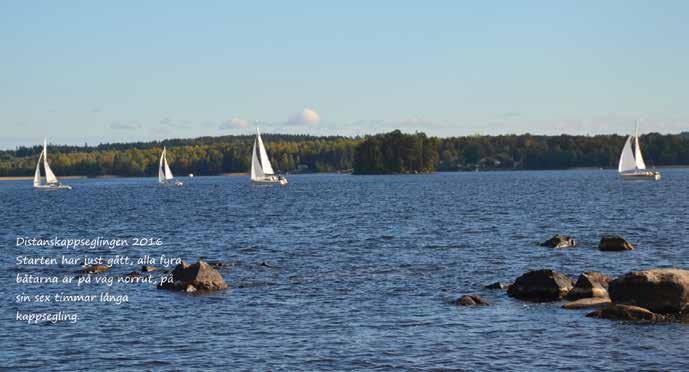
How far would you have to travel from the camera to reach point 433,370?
24125 millimetres

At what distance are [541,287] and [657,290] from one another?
506 centimetres

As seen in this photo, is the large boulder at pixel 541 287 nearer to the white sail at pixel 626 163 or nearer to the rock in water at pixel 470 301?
the rock in water at pixel 470 301

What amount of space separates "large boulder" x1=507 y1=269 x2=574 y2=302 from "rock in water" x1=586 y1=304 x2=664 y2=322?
375 centimetres

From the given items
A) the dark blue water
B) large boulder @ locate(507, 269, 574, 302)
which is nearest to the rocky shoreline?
large boulder @ locate(507, 269, 574, 302)

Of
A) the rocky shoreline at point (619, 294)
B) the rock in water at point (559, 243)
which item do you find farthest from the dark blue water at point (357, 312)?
the rock in water at point (559, 243)

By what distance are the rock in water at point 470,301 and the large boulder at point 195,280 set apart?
34.5 feet

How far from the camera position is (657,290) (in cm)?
3033

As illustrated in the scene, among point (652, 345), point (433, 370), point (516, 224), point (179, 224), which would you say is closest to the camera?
point (433, 370)

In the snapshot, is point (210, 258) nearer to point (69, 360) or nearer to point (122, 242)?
point (122, 242)

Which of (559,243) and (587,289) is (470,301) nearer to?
(587,289)

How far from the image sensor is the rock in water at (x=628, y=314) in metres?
29.8

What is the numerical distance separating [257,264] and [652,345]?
2458 centimetres

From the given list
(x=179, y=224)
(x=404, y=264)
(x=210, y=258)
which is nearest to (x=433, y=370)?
(x=404, y=264)

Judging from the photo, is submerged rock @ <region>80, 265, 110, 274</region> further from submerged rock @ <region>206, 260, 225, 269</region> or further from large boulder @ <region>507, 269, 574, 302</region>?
large boulder @ <region>507, 269, 574, 302</region>
